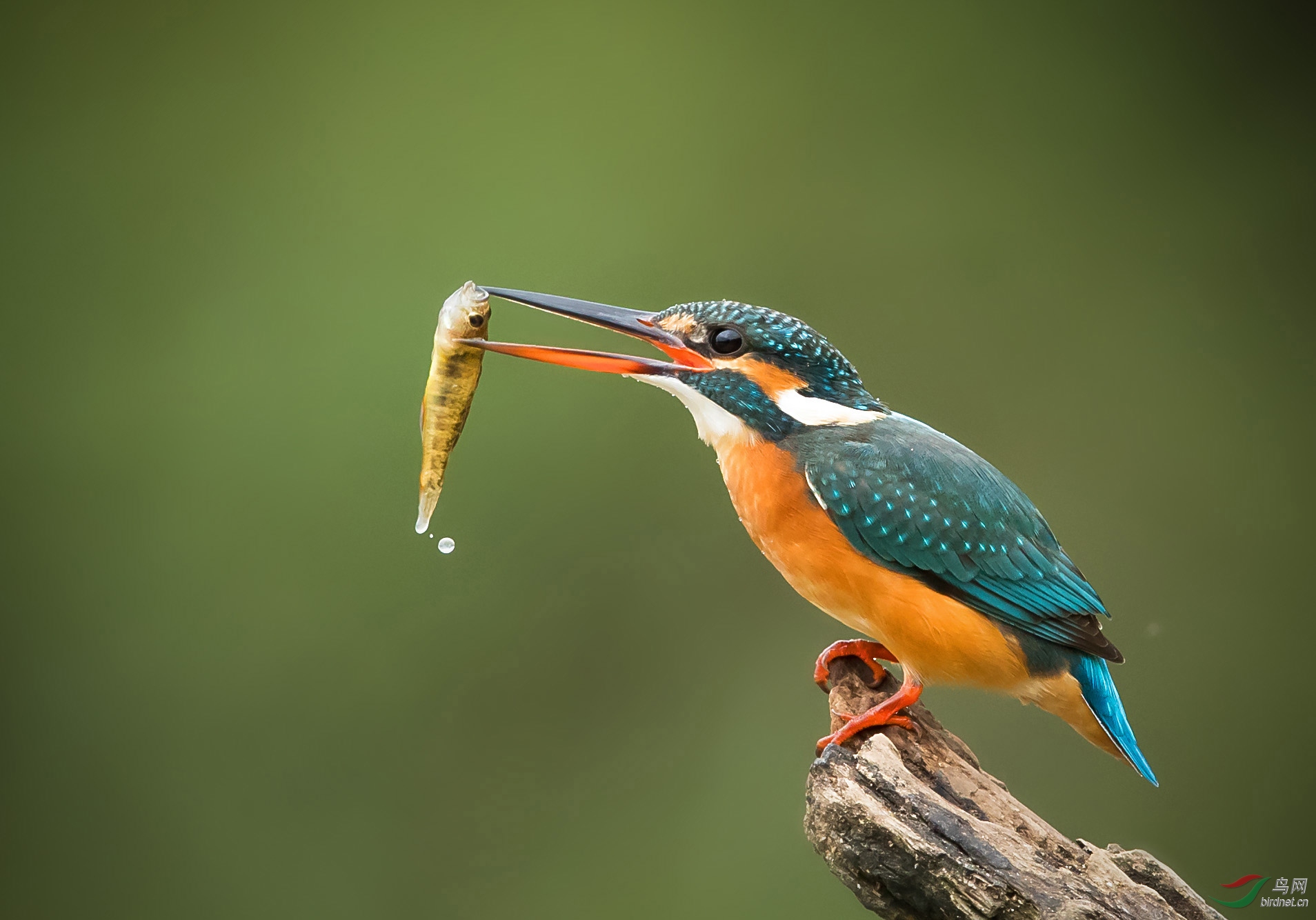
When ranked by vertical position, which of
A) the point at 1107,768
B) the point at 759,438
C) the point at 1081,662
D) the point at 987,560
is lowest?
the point at 1107,768

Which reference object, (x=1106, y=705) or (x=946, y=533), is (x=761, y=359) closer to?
(x=946, y=533)

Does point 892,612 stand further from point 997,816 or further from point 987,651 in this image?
point 997,816

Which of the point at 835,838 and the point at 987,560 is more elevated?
the point at 987,560

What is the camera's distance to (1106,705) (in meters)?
1.91

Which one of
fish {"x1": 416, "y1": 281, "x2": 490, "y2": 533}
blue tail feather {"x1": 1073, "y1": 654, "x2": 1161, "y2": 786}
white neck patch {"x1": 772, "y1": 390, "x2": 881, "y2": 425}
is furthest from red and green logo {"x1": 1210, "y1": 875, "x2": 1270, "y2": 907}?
fish {"x1": 416, "y1": 281, "x2": 490, "y2": 533}

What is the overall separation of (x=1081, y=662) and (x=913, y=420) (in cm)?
50

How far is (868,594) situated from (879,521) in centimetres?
12

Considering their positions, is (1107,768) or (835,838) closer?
(835,838)

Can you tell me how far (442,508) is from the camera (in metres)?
3.44

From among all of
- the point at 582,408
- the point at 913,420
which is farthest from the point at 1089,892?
Answer: the point at 582,408

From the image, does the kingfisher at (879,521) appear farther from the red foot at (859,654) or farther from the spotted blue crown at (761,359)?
the red foot at (859,654)

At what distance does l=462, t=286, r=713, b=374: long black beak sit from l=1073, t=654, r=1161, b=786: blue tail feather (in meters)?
0.80

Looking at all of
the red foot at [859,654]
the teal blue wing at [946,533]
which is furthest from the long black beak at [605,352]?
the red foot at [859,654]

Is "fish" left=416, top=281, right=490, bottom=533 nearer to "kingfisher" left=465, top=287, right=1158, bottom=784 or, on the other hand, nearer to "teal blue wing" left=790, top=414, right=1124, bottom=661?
"kingfisher" left=465, top=287, right=1158, bottom=784
